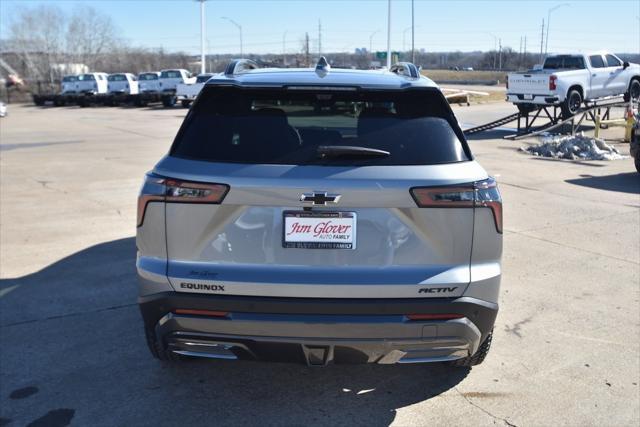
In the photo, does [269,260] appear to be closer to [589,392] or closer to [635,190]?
[589,392]

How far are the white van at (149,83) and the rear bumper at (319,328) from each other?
3978cm

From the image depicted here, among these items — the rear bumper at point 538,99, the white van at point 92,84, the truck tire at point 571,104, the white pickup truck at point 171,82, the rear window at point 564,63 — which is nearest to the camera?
the rear bumper at point 538,99

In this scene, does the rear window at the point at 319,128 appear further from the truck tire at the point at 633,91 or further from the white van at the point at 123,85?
the white van at the point at 123,85

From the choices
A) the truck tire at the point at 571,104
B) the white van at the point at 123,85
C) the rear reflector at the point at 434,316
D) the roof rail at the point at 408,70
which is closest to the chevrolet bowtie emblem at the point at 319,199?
the rear reflector at the point at 434,316

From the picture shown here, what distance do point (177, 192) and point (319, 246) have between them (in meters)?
0.74

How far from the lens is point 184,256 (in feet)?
9.68

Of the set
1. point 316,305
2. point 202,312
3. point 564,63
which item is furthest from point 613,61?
point 202,312

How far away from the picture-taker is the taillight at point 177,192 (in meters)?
2.88

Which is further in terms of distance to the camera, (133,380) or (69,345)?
(69,345)

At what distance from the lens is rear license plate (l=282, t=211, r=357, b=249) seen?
9.32ft

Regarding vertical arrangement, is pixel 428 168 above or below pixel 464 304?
above

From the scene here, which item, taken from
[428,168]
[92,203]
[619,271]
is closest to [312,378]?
[428,168]

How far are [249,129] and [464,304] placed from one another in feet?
4.55

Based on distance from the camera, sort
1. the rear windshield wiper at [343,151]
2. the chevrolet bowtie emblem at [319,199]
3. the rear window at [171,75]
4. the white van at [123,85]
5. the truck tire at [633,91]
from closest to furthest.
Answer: the chevrolet bowtie emblem at [319,199]
the rear windshield wiper at [343,151]
the truck tire at [633,91]
the rear window at [171,75]
the white van at [123,85]
